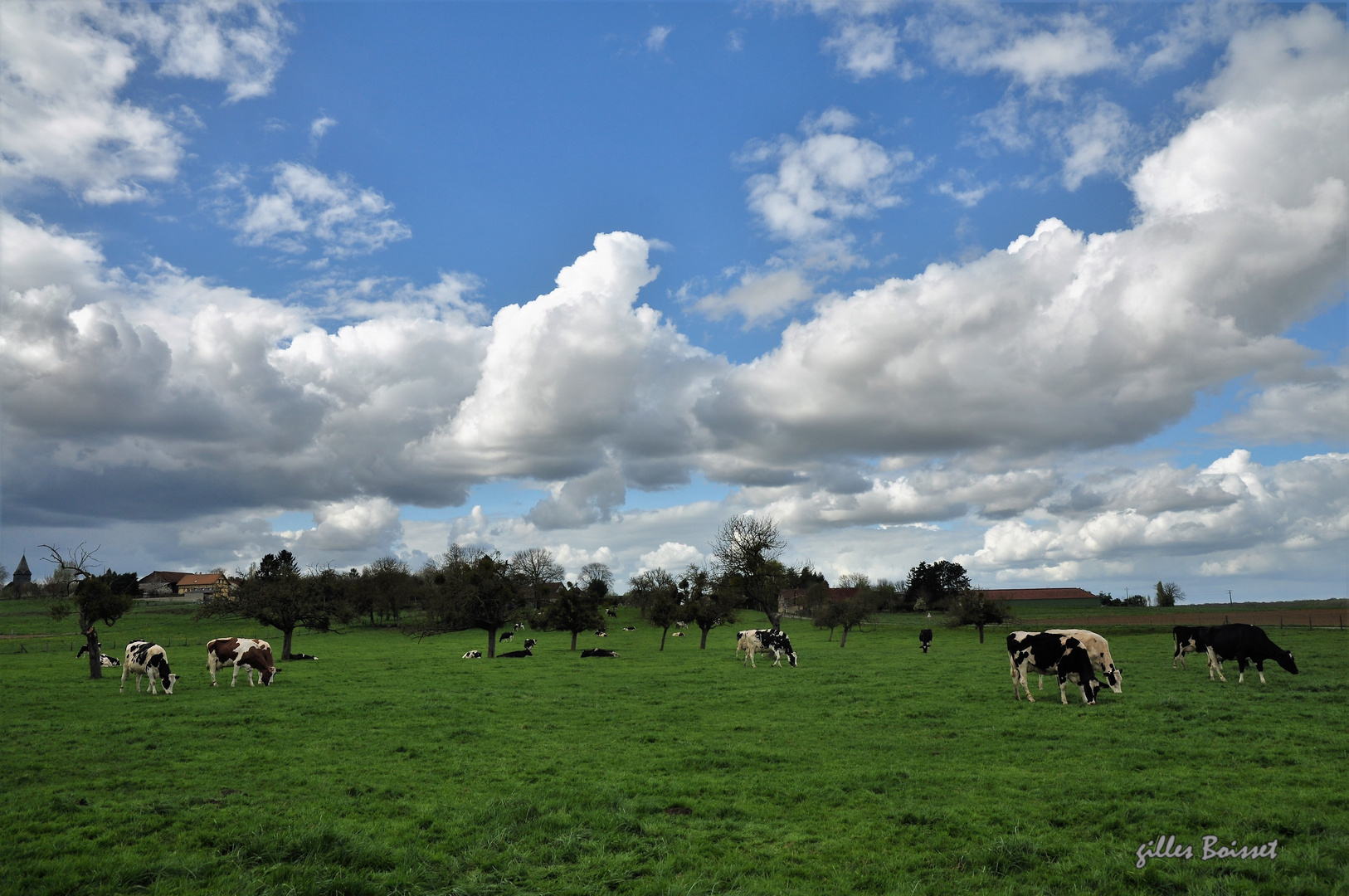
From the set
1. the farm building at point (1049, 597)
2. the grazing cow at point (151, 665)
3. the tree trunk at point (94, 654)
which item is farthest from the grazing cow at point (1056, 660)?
the farm building at point (1049, 597)

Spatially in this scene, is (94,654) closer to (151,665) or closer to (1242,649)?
(151,665)

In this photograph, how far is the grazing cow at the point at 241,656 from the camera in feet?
96.5

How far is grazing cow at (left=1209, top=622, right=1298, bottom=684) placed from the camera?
25.9m

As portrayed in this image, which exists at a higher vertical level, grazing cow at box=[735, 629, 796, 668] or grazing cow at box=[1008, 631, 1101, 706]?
grazing cow at box=[1008, 631, 1101, 706]

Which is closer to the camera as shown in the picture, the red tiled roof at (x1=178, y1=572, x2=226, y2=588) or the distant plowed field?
the distant plowed field

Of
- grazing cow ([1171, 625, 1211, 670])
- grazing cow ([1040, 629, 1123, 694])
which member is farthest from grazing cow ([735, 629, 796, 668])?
grazing cow ([1171, 625, 1211, 670])

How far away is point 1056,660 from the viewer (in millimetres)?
21891

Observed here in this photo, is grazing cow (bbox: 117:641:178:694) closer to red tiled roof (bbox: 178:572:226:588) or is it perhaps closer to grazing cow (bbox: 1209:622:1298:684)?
grazing cow (bbox: 1209:622:1298:684)

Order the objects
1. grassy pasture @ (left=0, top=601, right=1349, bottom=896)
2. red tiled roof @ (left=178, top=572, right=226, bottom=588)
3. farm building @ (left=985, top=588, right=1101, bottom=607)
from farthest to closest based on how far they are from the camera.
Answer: red tiled roof @ (left=178, top=572, right=226, bottom=588)
farm building @ (left=985, top=588, right=1101, bottom=607)
grassy pasture @ (left=0, top=601, right=1349, bottom=896)

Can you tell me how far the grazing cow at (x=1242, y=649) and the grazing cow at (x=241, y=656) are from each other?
37583 millimetres

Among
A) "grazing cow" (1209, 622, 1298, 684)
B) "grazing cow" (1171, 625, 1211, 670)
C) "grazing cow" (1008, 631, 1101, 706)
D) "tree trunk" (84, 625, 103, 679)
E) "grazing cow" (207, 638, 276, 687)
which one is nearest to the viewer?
"grazing cow" (1008, 631, 1101, 706)

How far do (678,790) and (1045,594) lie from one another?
181357 millimetres

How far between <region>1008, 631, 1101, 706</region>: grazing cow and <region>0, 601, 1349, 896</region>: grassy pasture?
0.80 meters

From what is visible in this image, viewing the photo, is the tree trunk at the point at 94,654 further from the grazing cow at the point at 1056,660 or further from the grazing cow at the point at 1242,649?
the grazing cow at the point at 1242,649
